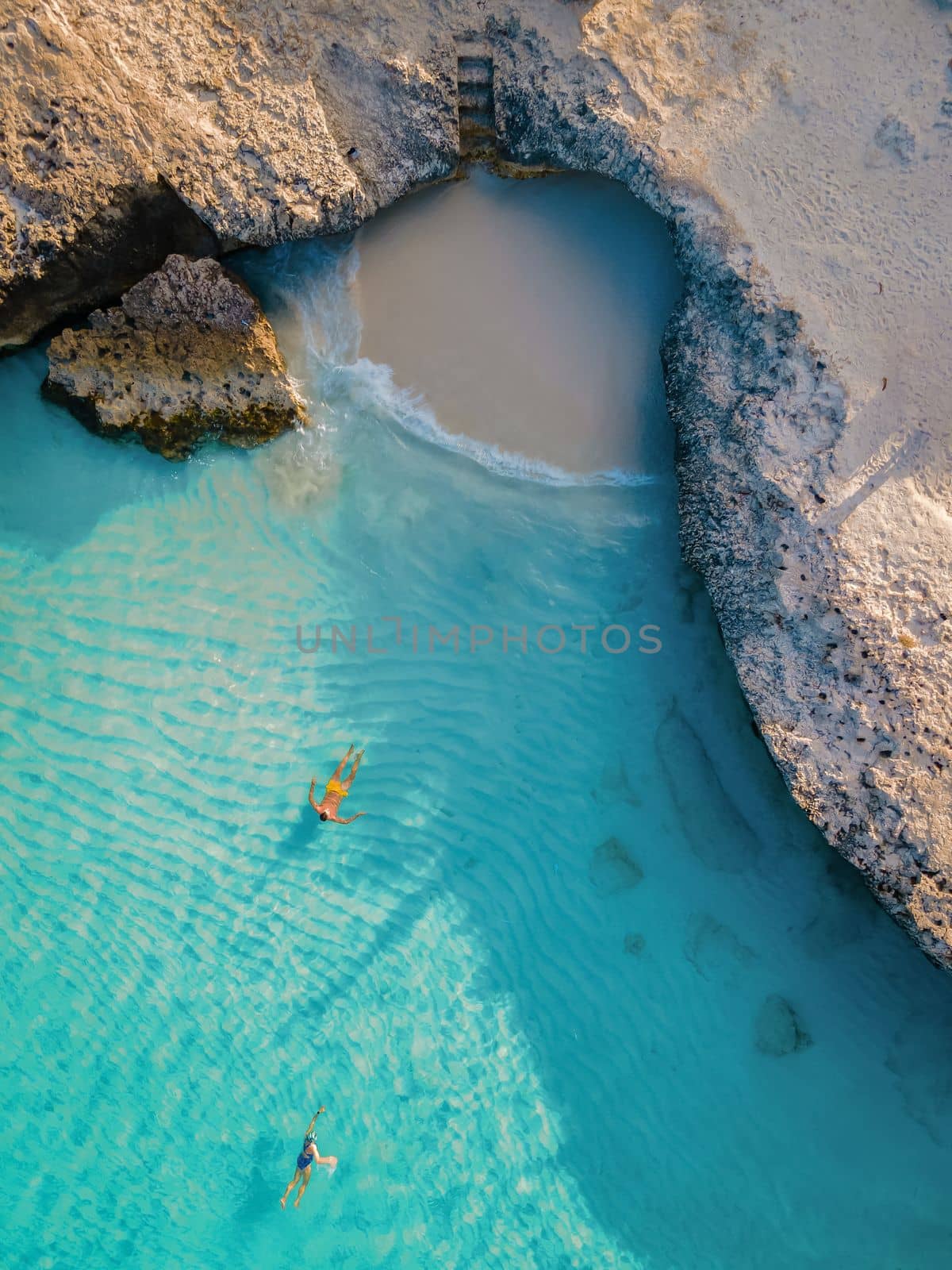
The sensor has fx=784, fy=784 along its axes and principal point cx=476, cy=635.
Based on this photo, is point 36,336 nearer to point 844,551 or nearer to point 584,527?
point 584,527

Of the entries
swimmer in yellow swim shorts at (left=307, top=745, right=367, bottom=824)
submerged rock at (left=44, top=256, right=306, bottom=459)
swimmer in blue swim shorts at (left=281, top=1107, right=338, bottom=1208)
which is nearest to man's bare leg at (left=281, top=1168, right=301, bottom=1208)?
swimmer in blue swim shorts at (left=281, top=1107, right=338, bottom=1208)

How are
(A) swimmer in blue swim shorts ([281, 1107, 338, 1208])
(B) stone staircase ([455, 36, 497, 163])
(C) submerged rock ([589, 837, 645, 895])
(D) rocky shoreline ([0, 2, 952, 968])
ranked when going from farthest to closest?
(C) submerged rock ([589, 837, 645, 895]), (A) swimmer in blue swim shorts ([281, 1107, 338, 1208]), (B) stone staircase ([455, 36, 497, 163]), (D) rocky shoreline ([0, 2, 952, 968])

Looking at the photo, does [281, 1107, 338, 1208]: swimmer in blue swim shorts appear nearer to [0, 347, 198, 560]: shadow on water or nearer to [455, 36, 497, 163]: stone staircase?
[0, 347, 198, 560]: shadow on water

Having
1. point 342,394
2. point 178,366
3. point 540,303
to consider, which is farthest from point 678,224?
point 178,366

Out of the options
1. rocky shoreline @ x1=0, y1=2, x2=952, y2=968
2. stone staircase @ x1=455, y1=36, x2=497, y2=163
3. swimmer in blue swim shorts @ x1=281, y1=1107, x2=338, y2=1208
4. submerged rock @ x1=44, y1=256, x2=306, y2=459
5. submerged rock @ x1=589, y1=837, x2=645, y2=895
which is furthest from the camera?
submerged rock @ x1=589, y1=837, x2=645, y2=895

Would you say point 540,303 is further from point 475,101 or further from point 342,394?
point 342,394

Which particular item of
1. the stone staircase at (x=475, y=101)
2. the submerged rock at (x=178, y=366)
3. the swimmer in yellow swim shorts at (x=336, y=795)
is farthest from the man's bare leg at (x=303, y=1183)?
the stone staircase at (x=475, y=101)
